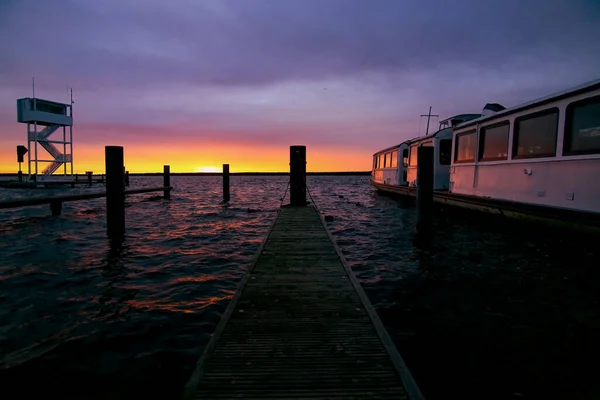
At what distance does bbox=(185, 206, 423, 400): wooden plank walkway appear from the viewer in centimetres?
274

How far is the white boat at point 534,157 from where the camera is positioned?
7898mm

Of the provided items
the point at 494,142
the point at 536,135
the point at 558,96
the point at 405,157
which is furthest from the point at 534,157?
the point at 405,157

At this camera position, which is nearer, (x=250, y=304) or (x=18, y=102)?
(x=250, y=304)

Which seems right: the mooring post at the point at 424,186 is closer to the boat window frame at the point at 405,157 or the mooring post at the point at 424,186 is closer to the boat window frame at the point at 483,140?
the boat window frame at the point at 483,140

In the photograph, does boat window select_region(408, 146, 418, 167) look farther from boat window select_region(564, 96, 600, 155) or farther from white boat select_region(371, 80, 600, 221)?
boat window select_region(564, 96, 600, 155)

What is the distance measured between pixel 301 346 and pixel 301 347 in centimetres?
2

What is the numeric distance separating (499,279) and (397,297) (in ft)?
8.49

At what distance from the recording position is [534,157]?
9688mm

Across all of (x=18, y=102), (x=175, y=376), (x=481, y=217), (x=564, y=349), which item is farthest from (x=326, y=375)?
(x=18, y=102)

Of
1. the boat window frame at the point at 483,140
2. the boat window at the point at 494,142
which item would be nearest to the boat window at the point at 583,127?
the boat window frame at the point at 483,140

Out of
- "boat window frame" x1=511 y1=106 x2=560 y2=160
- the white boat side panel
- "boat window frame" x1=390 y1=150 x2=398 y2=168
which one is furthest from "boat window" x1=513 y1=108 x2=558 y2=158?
"boat window frame" x1=390 y1=150 x2=398 y2=168

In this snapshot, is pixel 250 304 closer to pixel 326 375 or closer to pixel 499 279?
pixel 326 375

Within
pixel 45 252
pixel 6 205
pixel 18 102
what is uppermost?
pixel 18 102

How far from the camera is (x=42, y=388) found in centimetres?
345
